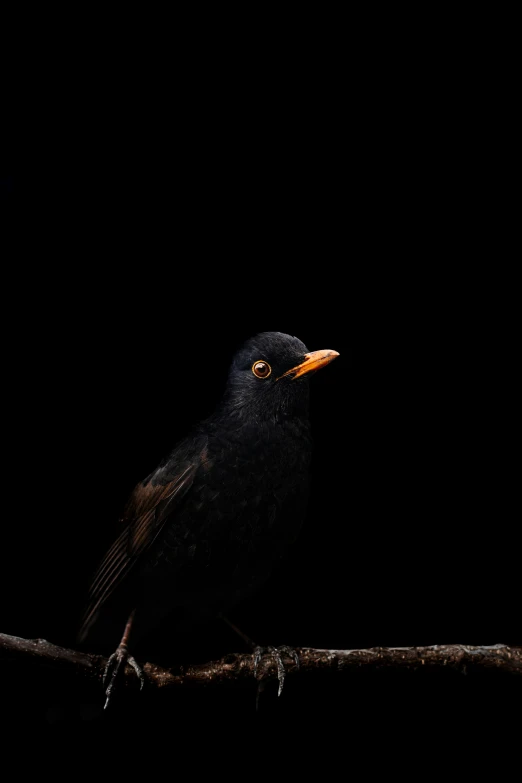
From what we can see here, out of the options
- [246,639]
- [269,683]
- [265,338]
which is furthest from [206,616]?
[265,338]

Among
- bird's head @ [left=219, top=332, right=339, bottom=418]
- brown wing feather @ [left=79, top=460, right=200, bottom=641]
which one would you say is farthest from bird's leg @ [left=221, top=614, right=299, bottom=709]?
bird's head @ [left=219, top=332, right=339, bottom=418]

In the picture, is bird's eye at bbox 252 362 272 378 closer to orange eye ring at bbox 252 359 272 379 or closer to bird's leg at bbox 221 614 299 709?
orange eye ring at bbox 252 359 272 379

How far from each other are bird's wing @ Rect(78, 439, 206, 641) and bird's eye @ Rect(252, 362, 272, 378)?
0.38 metres

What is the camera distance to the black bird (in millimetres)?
2754

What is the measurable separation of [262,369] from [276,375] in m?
0.07

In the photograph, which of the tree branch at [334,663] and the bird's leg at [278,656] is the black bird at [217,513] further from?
the bird's leg at [278,656]

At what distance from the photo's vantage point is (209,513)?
2754mm

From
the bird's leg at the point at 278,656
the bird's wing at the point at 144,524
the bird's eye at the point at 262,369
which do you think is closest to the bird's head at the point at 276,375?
the bird's eye at the point at 262,369

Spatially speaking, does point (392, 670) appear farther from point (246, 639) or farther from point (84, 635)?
point (84, 635)

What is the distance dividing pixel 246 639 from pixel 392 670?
64cm

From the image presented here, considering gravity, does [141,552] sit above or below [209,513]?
below

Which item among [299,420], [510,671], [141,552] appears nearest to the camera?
[510,671]

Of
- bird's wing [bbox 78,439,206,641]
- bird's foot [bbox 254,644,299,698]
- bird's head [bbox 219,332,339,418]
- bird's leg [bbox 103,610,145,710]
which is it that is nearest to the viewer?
bird's leg [bbox 103,610,145,710]

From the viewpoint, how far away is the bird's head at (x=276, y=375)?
9.84ft
